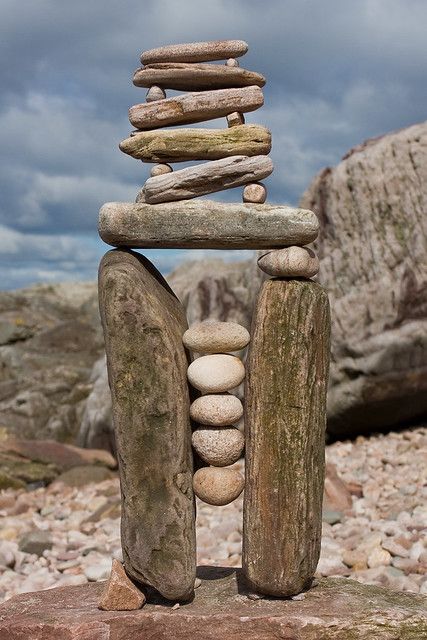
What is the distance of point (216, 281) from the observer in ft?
41.8

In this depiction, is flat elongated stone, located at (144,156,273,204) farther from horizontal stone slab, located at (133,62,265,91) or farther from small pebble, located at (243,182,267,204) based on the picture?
horizontal stone slab, located at (133,62,265,91)

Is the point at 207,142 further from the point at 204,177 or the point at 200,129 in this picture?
the point at 204,177

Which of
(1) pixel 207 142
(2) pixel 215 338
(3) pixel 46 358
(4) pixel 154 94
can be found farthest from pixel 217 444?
(3) pixel 46 358

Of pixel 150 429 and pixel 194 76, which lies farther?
pixel 194 76

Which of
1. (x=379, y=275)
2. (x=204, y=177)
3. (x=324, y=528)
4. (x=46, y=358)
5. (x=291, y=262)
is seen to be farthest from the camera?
(x=46, y=358)

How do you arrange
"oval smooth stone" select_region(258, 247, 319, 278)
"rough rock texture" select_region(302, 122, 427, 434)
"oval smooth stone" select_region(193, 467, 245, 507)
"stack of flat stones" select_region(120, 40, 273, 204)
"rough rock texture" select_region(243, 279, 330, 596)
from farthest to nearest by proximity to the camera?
"rough rock texture" select_region(302, 122, 427, 434), "stack of flat stones" select_region(120, 40, 273, 204), "oval smooth stone" select_region(193, 467, 245, 507), "oval smooth stone" select_region(258, 247, 319, 278), "rough rock texture" select_region(243, 279, 330, 596)

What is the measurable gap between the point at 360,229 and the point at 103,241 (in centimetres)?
635

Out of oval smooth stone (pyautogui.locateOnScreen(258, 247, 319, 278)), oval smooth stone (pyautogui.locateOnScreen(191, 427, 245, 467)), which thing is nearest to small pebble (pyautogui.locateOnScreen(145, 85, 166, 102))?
oval smooth stone (pyautogui.locateOnScreen(258, 247, 319, 278))

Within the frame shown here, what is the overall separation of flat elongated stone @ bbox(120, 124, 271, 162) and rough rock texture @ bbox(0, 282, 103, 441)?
910cm

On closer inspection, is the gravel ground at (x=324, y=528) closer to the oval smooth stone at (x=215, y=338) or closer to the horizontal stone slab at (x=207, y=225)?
the oval smooth stone at (x=215, y=338)

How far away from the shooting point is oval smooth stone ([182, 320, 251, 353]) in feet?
18.7

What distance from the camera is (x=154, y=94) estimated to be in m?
5.97

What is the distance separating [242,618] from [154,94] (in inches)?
148

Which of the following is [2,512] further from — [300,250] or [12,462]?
[300,250]
